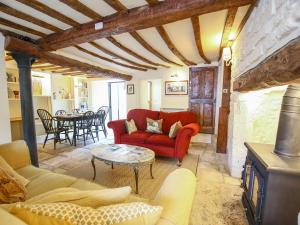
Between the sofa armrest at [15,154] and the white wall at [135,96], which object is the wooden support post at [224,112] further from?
the white wall at [135,96]

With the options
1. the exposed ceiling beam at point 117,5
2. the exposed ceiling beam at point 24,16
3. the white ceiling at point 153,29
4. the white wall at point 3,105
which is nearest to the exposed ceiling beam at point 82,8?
the white ceiling at point 153,29

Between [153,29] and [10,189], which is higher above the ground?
[153,29]

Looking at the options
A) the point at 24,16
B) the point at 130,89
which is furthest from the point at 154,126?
the point at 130,89

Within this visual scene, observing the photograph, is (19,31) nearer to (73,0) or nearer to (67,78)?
(73,0)

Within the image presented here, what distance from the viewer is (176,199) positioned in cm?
94

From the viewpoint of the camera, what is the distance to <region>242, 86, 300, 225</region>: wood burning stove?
130 centimetres

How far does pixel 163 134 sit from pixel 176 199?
2661 mm

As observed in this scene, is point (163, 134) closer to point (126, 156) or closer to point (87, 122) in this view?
point (126, 156)

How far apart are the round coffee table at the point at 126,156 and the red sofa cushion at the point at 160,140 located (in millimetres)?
673

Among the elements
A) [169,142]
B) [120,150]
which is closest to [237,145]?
[169,142]

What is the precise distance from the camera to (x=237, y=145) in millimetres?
2584

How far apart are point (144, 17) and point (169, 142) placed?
212 centimetres

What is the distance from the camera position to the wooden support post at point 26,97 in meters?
2.94

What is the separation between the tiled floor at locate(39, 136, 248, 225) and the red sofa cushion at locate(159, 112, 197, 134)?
2.49 ft
